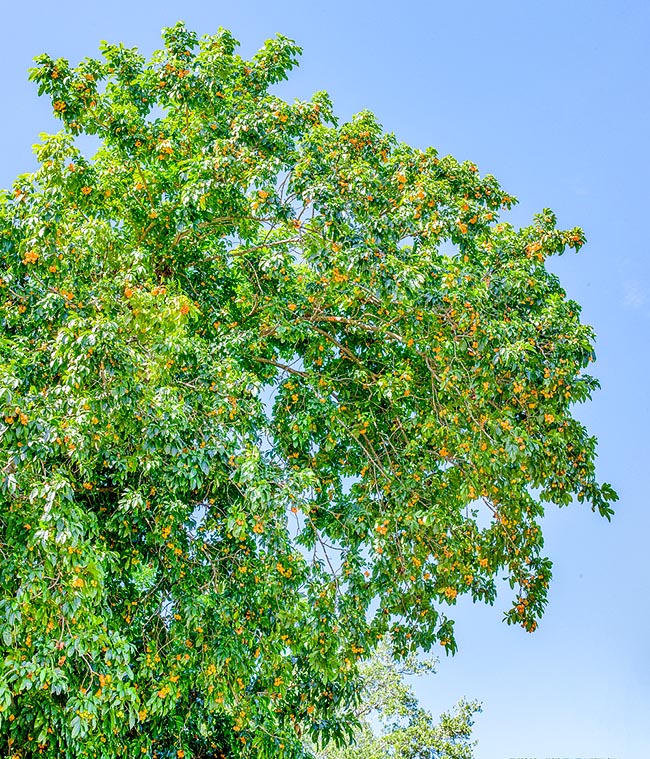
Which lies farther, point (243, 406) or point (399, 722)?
point (399, 722)

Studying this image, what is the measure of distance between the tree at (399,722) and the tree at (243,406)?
20.8 ft

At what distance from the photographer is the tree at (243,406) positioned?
4770 millimetres

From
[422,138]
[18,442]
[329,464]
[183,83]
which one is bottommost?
[18,442]

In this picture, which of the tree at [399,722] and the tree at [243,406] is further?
Result: the tree at [399,722]

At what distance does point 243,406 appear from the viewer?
5.95m

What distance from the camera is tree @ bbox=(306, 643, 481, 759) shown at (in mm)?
12672

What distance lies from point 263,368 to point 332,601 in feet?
7.69

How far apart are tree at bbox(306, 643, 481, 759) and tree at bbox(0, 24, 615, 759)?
20.8ft

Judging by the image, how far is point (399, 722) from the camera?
43.1 ft

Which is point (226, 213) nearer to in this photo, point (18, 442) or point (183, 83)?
point (183, 83)

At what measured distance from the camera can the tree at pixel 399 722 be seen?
1267cm

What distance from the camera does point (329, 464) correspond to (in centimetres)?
737

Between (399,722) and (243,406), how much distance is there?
916 centimetres

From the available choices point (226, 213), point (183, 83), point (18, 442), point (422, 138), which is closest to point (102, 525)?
point (18, 442)
